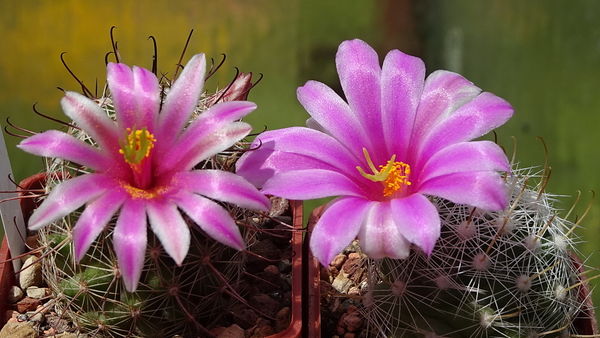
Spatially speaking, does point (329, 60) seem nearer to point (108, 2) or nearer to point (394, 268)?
point (108, 2)

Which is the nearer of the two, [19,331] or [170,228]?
[170,228]

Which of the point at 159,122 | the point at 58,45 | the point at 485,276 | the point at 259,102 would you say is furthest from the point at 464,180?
the point at 58,45

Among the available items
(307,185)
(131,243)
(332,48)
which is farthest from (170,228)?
(332,48)

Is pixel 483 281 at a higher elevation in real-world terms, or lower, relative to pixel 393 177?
lower

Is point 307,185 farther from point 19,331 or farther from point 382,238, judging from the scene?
point 19,331

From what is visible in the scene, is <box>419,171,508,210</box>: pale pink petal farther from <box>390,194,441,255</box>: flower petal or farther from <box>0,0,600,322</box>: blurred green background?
<box>0,0,600,322</box>: blurred green background

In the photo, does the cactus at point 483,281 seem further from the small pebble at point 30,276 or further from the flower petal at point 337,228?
the small pebble at point 30,276
